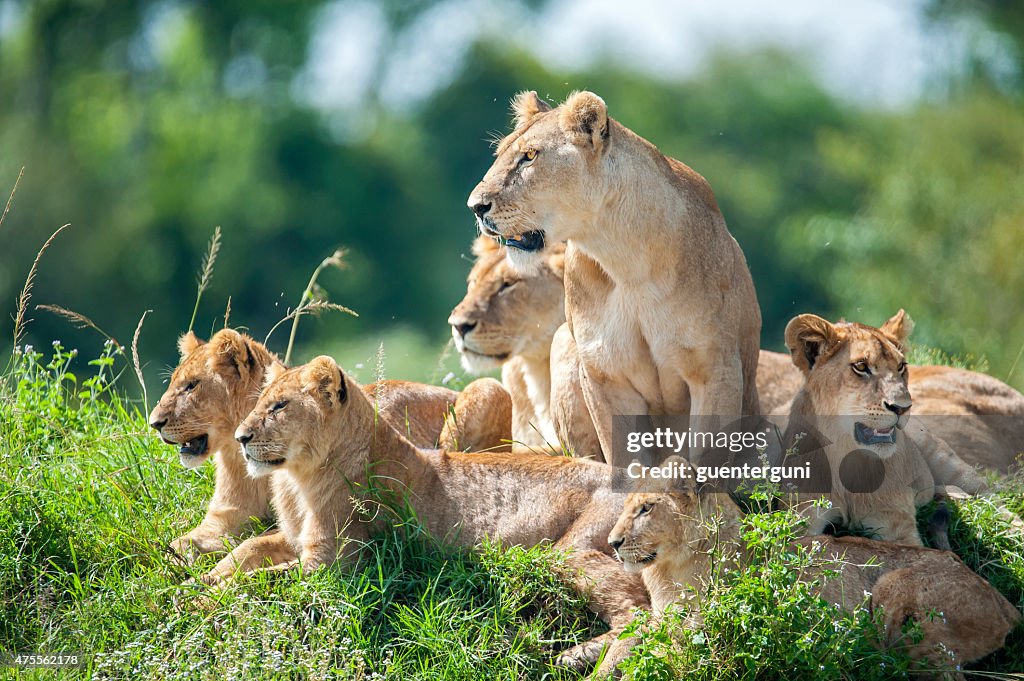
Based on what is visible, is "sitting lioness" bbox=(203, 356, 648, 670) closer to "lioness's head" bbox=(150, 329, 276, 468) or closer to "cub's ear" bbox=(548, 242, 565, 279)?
"lioness's head" bbox=(150, 329, 276, 468)

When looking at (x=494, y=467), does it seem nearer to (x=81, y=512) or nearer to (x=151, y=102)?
(x=81, y=512)

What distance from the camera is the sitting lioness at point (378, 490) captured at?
6.10 meters

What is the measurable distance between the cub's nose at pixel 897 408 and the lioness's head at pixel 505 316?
2150 millimetres

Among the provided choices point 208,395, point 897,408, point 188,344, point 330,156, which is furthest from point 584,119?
point 330,156

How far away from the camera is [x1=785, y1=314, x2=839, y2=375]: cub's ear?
254 inches

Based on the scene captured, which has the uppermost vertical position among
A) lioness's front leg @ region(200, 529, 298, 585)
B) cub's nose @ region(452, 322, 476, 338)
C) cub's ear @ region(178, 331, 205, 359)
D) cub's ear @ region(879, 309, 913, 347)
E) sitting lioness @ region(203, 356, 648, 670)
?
cub's ear @ region(879, 309, 913, 347)

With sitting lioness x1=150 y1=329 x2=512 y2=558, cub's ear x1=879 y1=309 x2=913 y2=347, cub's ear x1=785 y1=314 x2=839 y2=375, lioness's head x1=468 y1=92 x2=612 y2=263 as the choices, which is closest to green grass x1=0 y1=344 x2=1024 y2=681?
sitting lioness x1=150 y1=329 x2=512 y2=558

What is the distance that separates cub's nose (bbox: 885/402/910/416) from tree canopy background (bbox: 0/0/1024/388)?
71.9ft

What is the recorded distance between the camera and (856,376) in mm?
6309

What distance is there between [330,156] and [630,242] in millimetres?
37731

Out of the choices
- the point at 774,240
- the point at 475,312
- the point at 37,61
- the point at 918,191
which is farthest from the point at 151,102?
the point at 475,312

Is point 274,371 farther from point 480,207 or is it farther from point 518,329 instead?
point 518,329

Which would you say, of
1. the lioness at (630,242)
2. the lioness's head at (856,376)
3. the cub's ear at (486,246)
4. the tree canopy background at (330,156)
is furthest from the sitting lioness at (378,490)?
the tree canopy background at (330,156)

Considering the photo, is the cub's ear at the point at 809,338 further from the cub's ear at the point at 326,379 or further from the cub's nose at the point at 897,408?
→ the cub's ear at the point at 326,379
